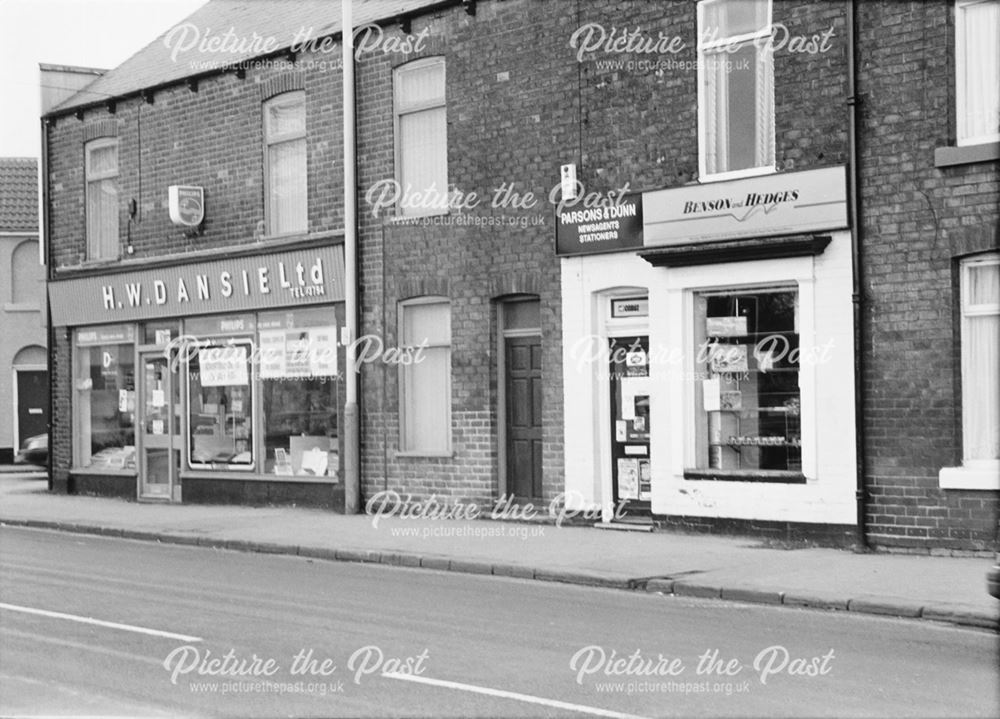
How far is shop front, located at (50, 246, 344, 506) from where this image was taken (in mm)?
21766

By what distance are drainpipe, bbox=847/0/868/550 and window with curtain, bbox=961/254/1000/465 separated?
1.08 meters

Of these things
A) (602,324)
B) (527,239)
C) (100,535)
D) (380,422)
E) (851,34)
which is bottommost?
(100,535)

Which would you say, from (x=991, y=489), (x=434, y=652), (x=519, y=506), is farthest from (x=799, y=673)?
(x=519, y=506)

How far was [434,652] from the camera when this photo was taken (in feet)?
32.8

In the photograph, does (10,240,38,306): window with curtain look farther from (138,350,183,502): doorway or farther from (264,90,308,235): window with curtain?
(264,90,308,235): window with curtain

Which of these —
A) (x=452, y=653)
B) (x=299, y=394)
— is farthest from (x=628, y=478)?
(x=452, y=653)

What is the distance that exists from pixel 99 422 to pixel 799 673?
19273mm

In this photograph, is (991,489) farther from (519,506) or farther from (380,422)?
(380,422)

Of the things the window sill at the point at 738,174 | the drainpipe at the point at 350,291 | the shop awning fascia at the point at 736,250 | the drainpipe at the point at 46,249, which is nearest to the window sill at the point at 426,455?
the drainpipe at the point at 350,291

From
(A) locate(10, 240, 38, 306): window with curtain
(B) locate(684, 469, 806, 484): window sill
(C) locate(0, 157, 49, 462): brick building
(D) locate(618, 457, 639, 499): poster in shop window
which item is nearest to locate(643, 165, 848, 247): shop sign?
(B) locate(684, 469, 806, 484): window sill

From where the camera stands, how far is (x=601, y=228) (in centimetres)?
1789

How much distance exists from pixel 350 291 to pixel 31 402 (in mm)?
22076

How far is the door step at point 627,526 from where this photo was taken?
17.6 metres

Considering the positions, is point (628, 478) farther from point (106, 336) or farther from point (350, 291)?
point (106, 336)
